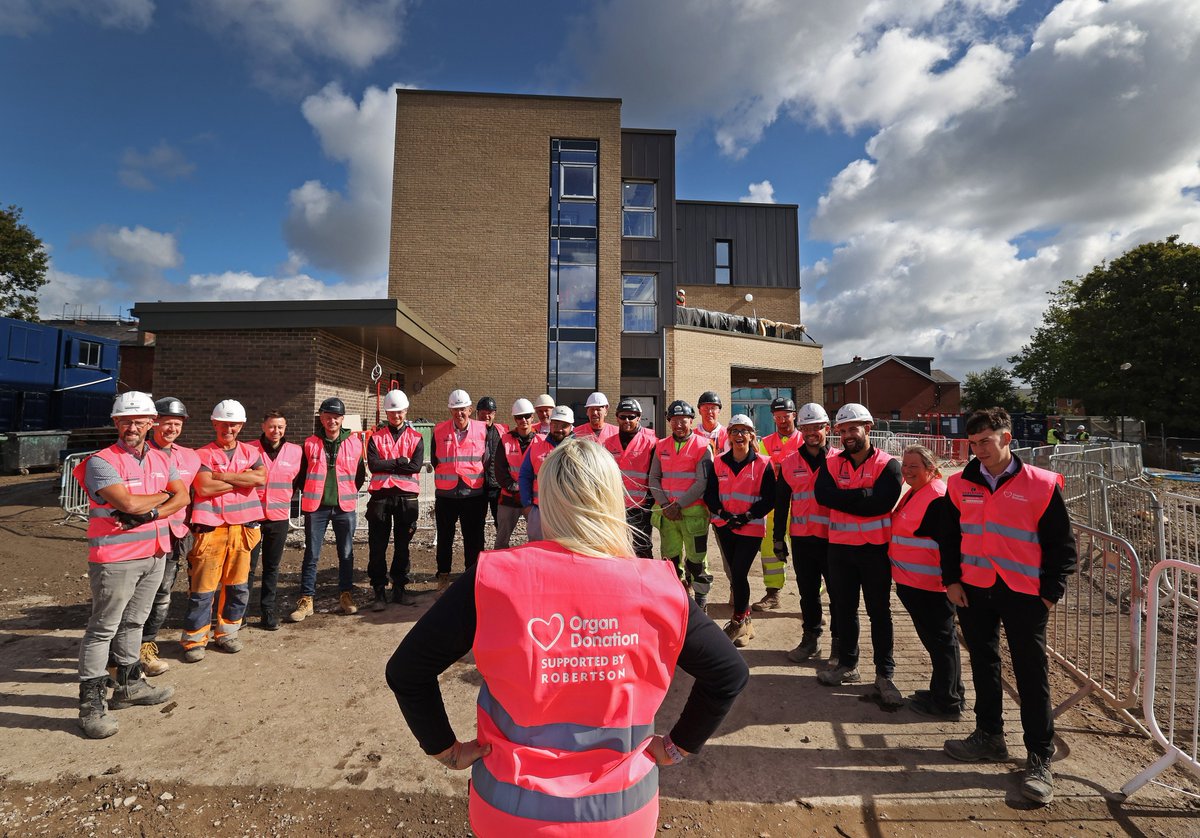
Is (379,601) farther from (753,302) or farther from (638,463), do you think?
(753,302)

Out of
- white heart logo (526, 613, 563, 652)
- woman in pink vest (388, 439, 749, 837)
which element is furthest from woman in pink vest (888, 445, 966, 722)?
white heart logo (526, 613, 563, 652)

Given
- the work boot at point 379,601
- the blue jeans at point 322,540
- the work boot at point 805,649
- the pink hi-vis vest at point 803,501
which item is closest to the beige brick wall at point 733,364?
the pink hi-vis vest at point 803,501

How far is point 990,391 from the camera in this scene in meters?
46.5

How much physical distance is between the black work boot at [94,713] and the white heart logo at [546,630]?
3742mm

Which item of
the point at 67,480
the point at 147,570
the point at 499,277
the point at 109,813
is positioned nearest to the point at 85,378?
the point at 67,480

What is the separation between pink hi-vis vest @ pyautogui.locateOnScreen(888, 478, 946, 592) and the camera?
349cm

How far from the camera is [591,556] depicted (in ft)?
4.09

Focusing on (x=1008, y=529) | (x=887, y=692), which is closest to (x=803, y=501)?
(x=887, y=692)

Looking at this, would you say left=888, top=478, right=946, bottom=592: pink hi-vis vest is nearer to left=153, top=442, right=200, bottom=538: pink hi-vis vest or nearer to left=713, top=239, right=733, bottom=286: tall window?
left=153, top=442, right=200, bottom=538: pink hi-vis vest

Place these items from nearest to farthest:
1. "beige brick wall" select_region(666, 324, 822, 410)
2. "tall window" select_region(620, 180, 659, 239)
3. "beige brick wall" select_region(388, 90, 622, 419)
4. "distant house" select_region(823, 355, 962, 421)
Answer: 1. "beige brick wall" select_region(388, 90, 622, 419)
2. "beige brick wall" select_region(666, 324, 822, 410)
3. "tall window" select_region(620, 180, 659, 239)
4. "distant house" select_region(823, 355, 962, 421)

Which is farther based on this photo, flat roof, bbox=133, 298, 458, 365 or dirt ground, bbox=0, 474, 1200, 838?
flat roof, bbox=133, 298, 458, 365

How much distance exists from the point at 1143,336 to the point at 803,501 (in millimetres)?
31781

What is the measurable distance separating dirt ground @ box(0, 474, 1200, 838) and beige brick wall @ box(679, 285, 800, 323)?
23.1 meters

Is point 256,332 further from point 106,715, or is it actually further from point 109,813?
point 109,813
